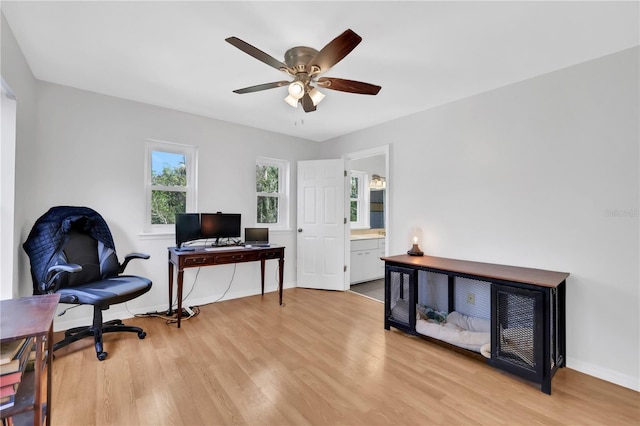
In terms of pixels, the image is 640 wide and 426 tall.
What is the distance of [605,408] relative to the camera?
1774 millimetres

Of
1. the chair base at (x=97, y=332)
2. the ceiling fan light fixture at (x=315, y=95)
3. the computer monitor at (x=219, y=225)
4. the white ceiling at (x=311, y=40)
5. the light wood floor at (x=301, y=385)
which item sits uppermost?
the white ceiling at (x=311, y=40)

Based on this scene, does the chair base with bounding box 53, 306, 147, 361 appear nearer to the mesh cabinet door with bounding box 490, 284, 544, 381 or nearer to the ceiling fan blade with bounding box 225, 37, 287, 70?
the ceiling fan blade with bounding box 225, 37, 287, 70

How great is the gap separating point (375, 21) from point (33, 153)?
10.4 ft

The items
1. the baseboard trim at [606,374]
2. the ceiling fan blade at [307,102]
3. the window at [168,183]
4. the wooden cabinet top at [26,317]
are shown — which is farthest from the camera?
the window at [168,183]

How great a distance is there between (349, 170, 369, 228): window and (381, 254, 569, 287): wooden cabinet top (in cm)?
264

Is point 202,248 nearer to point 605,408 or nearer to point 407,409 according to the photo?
point 407,409

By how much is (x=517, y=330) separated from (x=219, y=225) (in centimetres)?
317

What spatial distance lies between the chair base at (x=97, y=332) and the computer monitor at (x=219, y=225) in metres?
1.18

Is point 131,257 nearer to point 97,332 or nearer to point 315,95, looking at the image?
point 97,332

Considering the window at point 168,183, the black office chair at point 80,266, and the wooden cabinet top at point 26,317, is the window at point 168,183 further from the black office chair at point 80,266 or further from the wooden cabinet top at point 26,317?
the wooden cabinet top at point 26,317

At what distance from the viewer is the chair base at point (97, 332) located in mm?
2285

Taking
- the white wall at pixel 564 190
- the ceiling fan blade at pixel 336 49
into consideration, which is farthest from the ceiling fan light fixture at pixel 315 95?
the white wall at pixel 564 190

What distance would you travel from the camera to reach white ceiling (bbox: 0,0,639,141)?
171 centimetres

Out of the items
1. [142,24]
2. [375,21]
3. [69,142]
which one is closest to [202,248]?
[69,142]
